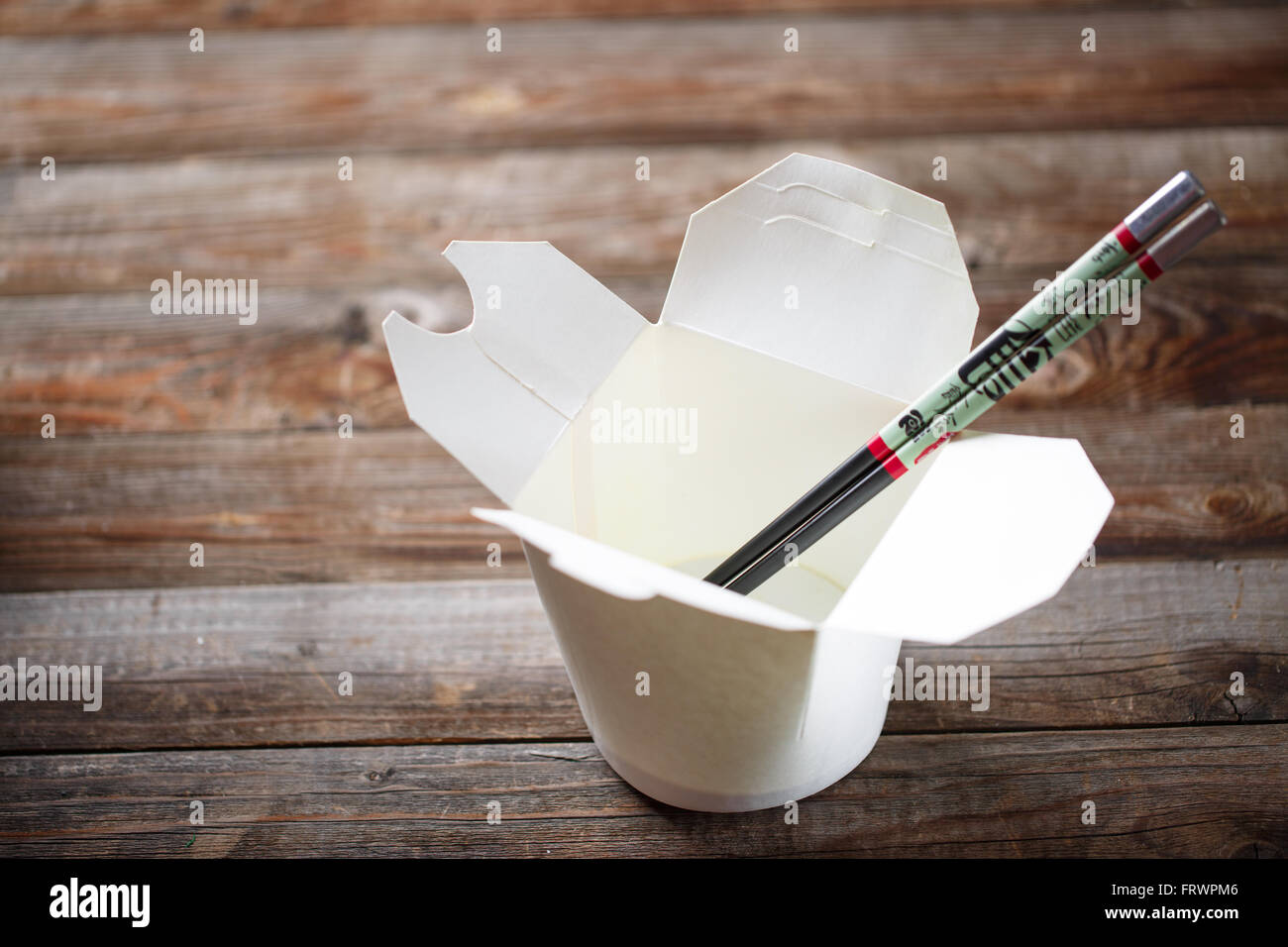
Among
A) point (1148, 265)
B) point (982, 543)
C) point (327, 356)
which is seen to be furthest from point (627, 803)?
point (327, 356)

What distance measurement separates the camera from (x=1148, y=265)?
367 millimetres

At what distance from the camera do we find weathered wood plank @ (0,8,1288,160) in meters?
1.04

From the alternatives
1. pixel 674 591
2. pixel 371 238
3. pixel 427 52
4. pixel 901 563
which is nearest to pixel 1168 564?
pixel 901 563

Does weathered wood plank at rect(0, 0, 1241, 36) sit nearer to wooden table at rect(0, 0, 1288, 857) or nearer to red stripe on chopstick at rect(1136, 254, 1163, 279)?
wooden table at rect(0, 0, 1288, 857)

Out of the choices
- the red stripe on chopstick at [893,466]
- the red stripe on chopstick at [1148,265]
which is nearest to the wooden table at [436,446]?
the red stripe on chopstick at [893,466]

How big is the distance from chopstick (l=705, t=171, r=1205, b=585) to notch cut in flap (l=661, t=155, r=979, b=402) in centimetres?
8

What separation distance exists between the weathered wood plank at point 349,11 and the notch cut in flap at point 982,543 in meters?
0.88

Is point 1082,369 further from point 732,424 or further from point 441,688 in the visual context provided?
point 441,688

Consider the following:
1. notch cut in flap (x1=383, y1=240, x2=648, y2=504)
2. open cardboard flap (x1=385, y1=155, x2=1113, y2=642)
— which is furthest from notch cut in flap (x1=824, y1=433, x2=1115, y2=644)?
notch cut in flap (x1=383, y1=240, x2=648, y2=504)

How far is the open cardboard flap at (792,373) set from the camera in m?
0.42

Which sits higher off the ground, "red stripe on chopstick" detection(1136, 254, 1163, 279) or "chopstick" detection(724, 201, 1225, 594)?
"red stripe on chopstick" detection(1136, 254, 1163, 279)

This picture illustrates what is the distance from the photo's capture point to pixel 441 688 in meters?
0.63

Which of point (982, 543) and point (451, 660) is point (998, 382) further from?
point (451, 660)

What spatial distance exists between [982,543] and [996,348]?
8 centimetres
